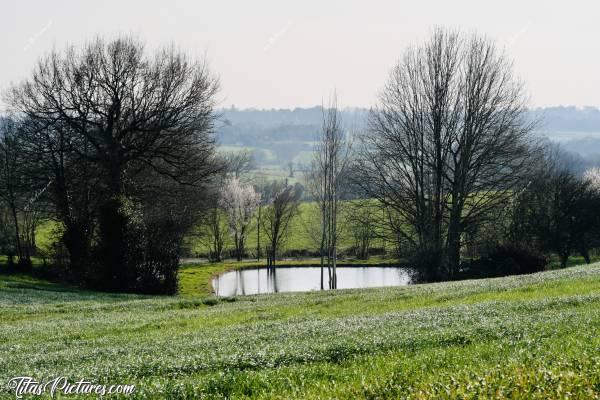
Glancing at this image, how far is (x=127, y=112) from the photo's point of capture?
54156mm

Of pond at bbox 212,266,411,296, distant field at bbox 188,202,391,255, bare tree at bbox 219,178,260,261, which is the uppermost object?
bare tree at bbox 219,178,260,261

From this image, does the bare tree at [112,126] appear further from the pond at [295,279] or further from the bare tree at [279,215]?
the bare tree at [279,215]

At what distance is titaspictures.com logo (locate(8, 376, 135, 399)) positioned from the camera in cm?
929

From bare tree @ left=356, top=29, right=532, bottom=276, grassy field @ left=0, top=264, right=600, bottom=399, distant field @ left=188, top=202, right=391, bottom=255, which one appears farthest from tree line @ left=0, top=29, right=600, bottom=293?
distant field @ left=188, top=202, right=391, bottom=255

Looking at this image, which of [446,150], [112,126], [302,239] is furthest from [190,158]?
[302,239]

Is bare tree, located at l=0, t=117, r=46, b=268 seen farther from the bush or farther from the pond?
the bush

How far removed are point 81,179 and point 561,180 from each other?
2389 inches

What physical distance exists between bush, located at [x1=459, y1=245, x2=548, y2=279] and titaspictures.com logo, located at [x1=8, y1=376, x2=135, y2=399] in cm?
4604

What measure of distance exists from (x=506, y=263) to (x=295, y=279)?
96.4 feet

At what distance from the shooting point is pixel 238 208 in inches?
4279

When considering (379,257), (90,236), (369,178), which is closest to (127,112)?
(90,236)

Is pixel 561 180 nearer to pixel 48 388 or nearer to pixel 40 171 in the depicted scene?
pixel 40 171

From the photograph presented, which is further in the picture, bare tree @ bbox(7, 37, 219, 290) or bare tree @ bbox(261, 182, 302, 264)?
bare tree @ bbox(261, 182, 302, 264)

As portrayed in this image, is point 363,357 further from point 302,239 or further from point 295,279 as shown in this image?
point 302,239
